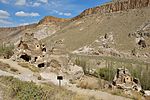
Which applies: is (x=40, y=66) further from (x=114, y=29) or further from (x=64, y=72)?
(x=114, y=29)

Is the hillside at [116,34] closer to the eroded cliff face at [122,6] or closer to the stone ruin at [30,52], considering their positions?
the eroded cliff face at [122,6]

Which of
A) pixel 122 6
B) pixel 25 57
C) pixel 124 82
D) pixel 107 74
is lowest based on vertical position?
pixel 107 74

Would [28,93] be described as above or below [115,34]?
below

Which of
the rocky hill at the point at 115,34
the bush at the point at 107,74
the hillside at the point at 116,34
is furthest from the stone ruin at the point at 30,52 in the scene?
the hillside at the point at 116,34

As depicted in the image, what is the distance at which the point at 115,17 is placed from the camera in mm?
113875

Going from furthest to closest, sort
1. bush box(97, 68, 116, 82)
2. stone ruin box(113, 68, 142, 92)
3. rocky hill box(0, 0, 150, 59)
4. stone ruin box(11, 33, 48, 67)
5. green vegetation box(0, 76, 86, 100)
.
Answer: rocky hill box(0, 0, 150, 59), bush box(97, 68, 116, 82), stone ruin box(11, 33, 48, 67), stone ruin box(113, 68, 142, 92), green vegetation box(0, 76, 86, 100)

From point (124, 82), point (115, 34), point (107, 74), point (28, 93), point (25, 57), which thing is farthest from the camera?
point (115, 34)

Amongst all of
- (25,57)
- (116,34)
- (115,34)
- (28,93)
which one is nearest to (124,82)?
(25,57)

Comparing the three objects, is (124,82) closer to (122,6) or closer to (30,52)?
(30,52)

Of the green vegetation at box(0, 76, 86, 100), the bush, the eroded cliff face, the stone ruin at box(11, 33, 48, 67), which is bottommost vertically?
Result: the bush

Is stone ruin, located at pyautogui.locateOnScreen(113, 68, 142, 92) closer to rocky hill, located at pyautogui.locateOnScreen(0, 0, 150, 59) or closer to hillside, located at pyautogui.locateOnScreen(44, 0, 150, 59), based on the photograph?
rocky hill, located at pyautogui.locateOnScreen(0, 0, 150, 59)

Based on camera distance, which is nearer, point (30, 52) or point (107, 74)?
point (30, 52)

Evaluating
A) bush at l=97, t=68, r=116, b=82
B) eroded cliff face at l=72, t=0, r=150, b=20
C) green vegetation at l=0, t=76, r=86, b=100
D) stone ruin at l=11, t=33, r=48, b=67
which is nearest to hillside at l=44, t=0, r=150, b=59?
eroded cliff face at l=72, t=0, r=150, b=20

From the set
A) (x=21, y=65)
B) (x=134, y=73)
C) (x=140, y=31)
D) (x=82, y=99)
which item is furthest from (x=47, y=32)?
(x=82, y=99)
